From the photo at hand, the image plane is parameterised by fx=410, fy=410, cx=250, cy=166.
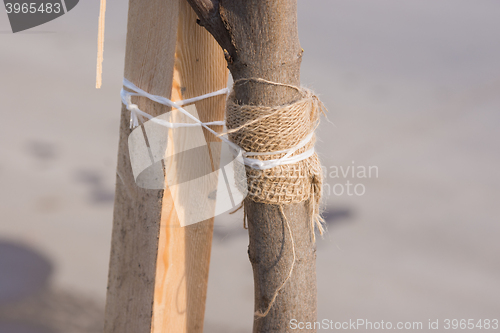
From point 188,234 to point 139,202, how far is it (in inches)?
4.5

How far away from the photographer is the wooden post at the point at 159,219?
2.39 ft

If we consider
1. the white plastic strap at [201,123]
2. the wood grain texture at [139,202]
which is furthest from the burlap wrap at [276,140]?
the wood grain texture at [139,202]

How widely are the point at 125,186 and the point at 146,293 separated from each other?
8.4 inches

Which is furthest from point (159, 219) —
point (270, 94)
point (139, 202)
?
point (270, 94)

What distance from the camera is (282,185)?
69 cm

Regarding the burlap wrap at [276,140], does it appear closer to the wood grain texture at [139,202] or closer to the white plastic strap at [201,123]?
the white plastic strap at [201,123]

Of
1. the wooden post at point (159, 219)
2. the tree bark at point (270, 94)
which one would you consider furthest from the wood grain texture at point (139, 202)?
the tree bark at point (270, 94)

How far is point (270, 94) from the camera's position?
26.7 inches

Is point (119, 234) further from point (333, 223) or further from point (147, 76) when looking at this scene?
point (333, 223)

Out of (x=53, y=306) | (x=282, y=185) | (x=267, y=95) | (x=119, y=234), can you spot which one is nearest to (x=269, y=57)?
(x=267, y=95)

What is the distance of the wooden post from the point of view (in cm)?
73

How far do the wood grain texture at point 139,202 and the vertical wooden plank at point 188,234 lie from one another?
15 millimetres

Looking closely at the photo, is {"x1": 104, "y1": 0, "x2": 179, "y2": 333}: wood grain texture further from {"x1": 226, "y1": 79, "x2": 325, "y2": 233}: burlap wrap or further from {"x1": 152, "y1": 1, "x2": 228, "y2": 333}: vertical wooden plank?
{"x1": 226, "y1": 79, "x2": 325, "y2": 233}: burlap wrap

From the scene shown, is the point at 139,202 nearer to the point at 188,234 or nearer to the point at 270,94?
the point at 188,234
